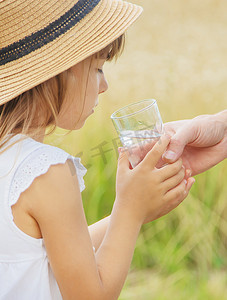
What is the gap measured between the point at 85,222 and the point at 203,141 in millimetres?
578

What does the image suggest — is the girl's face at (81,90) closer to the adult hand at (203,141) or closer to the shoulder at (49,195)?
the shoulder at (49,195)

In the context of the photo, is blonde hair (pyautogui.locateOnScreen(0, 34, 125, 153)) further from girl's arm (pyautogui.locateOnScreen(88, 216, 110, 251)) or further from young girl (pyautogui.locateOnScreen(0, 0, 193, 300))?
girl's arm (pyautogui.locateOnScreen(88, 216, 110, 251))

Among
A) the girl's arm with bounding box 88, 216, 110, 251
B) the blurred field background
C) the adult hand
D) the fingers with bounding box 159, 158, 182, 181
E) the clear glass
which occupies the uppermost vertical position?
the clear glass

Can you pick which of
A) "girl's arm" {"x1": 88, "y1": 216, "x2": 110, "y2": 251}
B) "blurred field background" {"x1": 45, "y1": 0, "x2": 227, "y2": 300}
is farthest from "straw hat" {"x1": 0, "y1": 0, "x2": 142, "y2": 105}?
"blurred field background" {"x1": 45, "y1": 0, "x2": 227, "y2": 300}

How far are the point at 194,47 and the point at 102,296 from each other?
88.5 inches

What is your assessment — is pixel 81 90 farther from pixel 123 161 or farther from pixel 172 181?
pixel 172 181

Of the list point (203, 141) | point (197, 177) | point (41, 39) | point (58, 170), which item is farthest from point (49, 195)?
point (197, 177)

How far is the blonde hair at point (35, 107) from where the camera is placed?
58.4 inches

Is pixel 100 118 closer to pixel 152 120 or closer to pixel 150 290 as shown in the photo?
pixel 150 290

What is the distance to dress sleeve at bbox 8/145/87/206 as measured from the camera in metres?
1.33

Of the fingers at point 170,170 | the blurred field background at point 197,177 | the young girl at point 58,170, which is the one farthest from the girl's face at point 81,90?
the blurred field background at point 197,177

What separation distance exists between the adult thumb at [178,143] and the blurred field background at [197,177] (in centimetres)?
72

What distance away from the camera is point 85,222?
4.55 ft

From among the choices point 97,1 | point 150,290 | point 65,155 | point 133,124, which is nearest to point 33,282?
point 65,155
